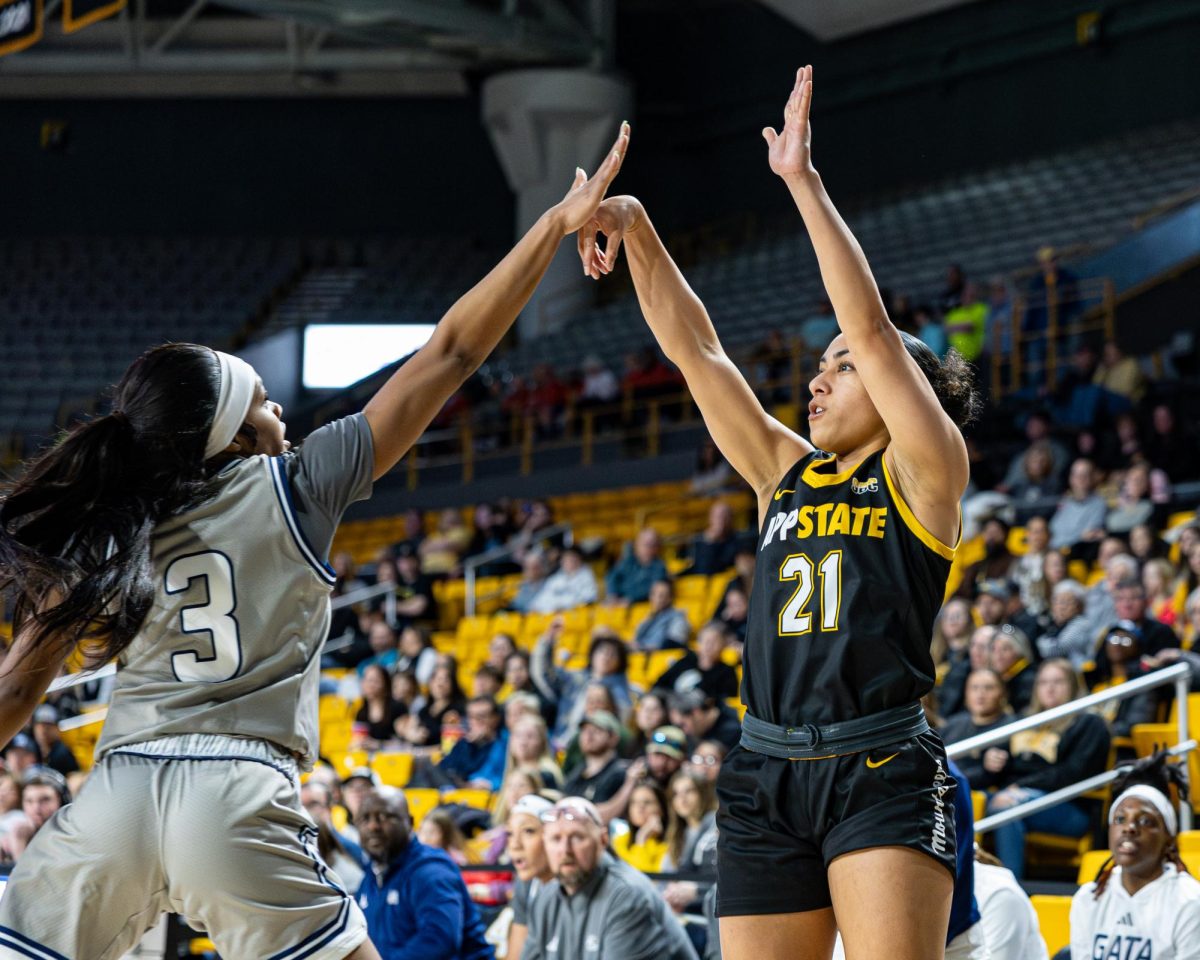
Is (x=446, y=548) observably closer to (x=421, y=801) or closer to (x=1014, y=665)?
(x=421, y=801)

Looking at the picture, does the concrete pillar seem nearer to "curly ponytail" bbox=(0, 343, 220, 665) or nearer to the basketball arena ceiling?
the basketball arena ceiling

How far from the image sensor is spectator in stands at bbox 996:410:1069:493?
11.0m

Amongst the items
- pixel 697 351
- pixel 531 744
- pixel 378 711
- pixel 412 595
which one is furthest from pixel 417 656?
pixel 697 351

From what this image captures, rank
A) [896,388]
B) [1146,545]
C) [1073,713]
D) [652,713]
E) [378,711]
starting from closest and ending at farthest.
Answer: [896,388], [1073,713], [652,713], [1146,545], [378,711]

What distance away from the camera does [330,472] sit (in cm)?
265

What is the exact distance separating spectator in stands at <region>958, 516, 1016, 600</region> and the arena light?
13180 millimetres

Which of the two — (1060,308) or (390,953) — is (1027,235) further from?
(390,953)

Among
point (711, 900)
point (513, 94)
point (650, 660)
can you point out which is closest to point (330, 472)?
point (711, 900)

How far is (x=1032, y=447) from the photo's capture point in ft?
36.5

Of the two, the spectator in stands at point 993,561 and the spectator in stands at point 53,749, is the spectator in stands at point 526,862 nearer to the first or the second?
the spectator in stands at point 993,561

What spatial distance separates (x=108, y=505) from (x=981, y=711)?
208 inches

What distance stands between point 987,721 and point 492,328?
15.9 feet

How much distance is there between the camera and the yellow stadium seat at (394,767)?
9953 millimetres

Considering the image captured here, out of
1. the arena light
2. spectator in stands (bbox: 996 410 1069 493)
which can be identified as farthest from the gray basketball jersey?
the arena light
